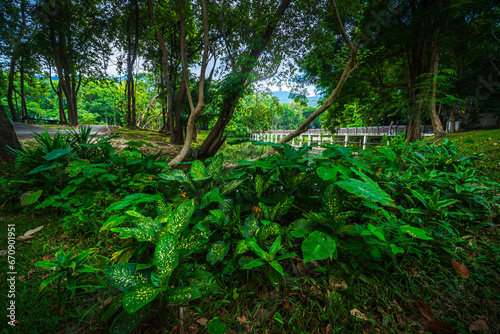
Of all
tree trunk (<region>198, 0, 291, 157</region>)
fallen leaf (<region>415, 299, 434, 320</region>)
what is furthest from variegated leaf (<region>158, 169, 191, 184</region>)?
tree trunk (<region>198, 0, 291, 157</region>)

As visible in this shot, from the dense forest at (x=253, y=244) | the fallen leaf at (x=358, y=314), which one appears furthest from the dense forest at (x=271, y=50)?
the fallen leaf at (x=358, y=314)

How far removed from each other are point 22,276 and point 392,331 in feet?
6.62

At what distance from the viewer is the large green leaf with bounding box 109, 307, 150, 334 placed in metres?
0.69

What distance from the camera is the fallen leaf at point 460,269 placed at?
3.55 ft

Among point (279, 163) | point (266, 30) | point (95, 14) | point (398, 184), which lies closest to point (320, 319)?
point (279, 163)

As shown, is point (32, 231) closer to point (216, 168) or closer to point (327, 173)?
point (216, 168)

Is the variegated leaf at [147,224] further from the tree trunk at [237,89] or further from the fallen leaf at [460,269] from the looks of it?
the tree trunk at [237,89]

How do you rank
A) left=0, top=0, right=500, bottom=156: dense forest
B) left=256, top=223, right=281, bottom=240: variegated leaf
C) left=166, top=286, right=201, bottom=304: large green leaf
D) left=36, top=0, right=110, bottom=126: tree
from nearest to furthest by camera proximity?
left=166, top=286, right=201, bottom=304: large green leaf < left=256, top=223, right=281, bottom=240: variegated leaf < left=0, top=0, right=500, bottom=156: dense forest < left=36, top=0, right=110, bottom=126: tree

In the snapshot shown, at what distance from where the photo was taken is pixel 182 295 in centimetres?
75

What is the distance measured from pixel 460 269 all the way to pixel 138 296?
167 centimetres

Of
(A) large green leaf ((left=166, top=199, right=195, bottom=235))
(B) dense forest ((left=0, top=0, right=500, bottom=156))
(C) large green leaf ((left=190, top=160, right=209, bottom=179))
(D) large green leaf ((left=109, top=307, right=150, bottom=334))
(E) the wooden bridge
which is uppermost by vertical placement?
(B) dense forest ((left=0, top=0, right=500, bottom=156))

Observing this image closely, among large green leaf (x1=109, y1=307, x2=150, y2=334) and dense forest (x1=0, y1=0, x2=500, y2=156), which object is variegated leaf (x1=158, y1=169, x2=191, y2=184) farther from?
dense forest (x1=0, y1=0, x2=500, y2=156)

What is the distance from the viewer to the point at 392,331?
860mm

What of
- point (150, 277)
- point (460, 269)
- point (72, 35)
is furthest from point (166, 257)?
point (72, 35)
